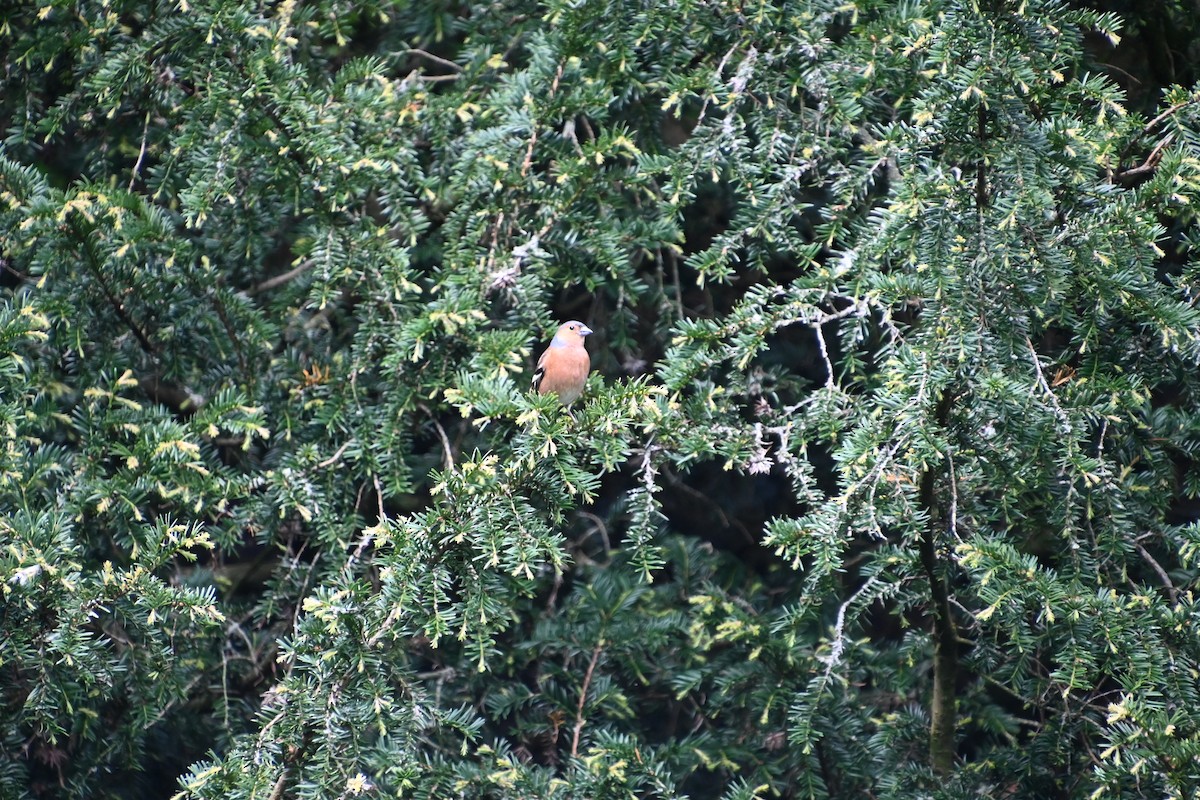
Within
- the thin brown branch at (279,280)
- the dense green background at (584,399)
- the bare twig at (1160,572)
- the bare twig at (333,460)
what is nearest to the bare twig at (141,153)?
the dense green background at (584,399)

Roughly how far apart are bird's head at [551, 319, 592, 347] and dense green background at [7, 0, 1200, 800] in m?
0.14

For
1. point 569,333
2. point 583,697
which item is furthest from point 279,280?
point 583,697

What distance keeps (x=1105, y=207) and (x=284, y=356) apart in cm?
257

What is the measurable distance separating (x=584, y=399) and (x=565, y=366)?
0.53m

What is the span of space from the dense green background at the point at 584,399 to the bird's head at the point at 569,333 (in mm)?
140

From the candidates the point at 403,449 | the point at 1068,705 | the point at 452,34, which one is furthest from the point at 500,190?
the point at 1068,705

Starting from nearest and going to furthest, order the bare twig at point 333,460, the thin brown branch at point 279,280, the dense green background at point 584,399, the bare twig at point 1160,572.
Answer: the dense green background at point 584,399 < the bare twig at point 1160,572 < the bare twig at point 333,460 < the thin brown branch at point 279,280

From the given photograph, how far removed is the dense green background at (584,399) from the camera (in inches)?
97.1

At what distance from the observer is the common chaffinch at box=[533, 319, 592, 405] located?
3.77 meters

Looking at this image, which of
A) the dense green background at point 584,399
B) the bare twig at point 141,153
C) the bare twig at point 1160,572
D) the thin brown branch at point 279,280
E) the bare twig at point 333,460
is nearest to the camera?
the dense green background at point 584,399

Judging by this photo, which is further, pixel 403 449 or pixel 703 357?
pixel 403 449

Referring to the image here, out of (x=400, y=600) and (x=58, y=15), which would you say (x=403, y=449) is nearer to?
(x=400, y=600)

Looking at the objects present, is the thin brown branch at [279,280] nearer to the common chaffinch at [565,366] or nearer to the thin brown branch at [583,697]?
the common chaffinch at [565,366]

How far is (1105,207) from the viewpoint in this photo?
2529 mm
